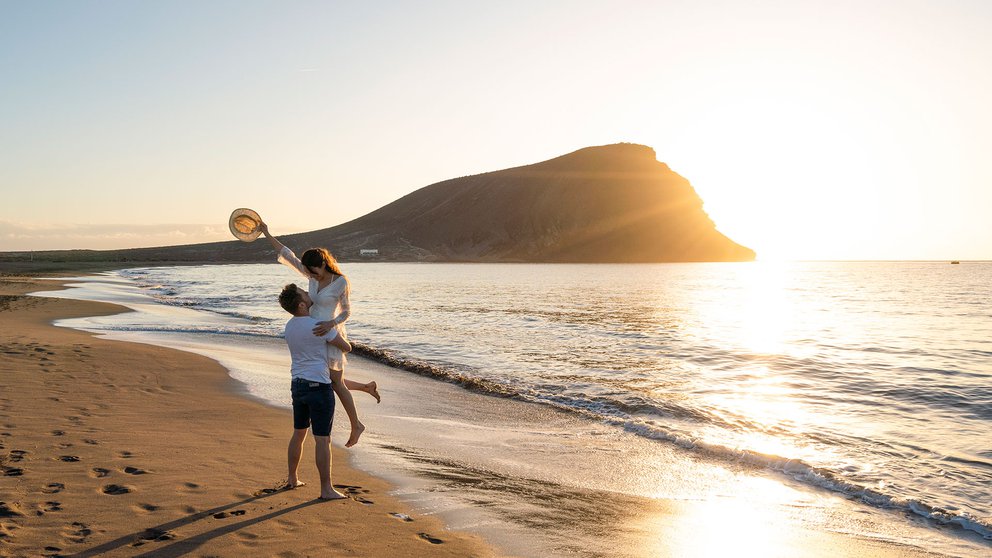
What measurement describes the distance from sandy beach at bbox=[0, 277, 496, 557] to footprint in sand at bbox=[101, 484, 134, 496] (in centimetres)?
2

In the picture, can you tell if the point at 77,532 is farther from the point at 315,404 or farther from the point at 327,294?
the point at 327,294

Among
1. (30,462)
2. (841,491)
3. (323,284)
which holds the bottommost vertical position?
(841,491)

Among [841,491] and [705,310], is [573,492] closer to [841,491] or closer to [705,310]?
[841,491]

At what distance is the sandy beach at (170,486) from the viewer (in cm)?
502

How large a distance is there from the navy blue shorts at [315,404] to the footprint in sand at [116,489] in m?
1.63

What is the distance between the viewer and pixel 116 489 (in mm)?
5984

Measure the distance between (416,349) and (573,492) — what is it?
44.7 feet

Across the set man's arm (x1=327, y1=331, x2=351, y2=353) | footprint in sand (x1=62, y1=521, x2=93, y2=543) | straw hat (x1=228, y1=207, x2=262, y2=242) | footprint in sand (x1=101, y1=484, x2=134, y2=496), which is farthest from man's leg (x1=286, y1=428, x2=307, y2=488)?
straw hat (x1=228, y1=207, x2=262, y2=242)

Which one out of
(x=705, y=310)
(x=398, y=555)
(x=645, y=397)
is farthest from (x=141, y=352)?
(x=705, y=310)

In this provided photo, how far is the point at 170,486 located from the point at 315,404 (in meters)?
1.61

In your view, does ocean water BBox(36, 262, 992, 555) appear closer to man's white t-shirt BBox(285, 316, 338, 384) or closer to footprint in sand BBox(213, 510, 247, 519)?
man's white t-shirt BBox(285, 316, 338, 384)

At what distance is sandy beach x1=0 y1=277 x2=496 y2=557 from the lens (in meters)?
5.02

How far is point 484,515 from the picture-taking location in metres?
6.11

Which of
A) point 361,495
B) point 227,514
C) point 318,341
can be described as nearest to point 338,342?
point 318,341
